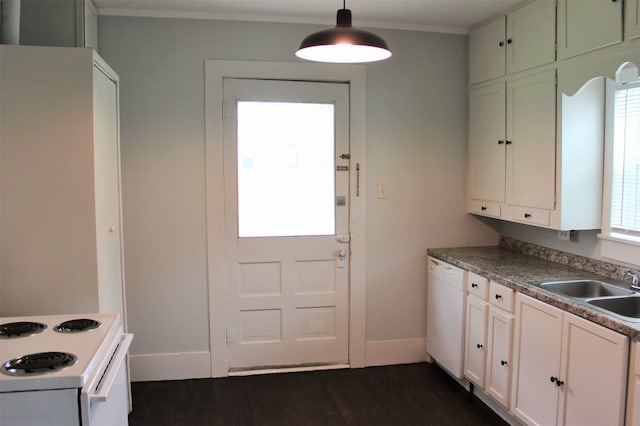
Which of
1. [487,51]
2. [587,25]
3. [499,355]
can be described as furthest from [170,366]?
[587,25]

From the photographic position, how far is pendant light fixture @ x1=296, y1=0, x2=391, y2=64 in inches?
81.4

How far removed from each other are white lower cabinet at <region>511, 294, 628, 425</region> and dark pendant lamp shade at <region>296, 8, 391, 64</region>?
4.78 feet

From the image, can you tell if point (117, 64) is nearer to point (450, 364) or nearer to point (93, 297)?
point (93, 297)

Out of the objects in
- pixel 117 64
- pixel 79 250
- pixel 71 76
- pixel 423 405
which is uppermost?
pixel 117 64

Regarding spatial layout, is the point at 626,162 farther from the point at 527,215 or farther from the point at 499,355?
the point at 499,355

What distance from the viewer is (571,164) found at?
287 centimetres

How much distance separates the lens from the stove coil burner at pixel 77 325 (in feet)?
6.93

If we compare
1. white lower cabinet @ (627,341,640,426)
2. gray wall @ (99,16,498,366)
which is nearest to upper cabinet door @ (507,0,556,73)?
gray wall @ (99,16,498,366)

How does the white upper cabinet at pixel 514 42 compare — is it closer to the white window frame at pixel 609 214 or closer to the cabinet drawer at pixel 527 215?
the white window frame at pixel 609 214

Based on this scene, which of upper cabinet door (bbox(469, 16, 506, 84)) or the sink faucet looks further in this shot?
upper cabinet door (bbox(469, 16, 506, 84))

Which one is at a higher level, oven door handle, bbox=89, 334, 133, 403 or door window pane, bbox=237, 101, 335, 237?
door window pane, bbox=237, 101, 335, 237

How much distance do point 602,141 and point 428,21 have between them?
4.70 ft

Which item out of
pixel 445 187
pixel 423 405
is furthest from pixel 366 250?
pixel 423 405

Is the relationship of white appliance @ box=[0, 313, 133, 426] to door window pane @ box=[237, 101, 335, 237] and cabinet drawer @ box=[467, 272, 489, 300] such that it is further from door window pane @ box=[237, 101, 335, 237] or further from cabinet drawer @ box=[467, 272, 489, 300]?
cabinet drawer @ box=[467, 272, 489, 300]
